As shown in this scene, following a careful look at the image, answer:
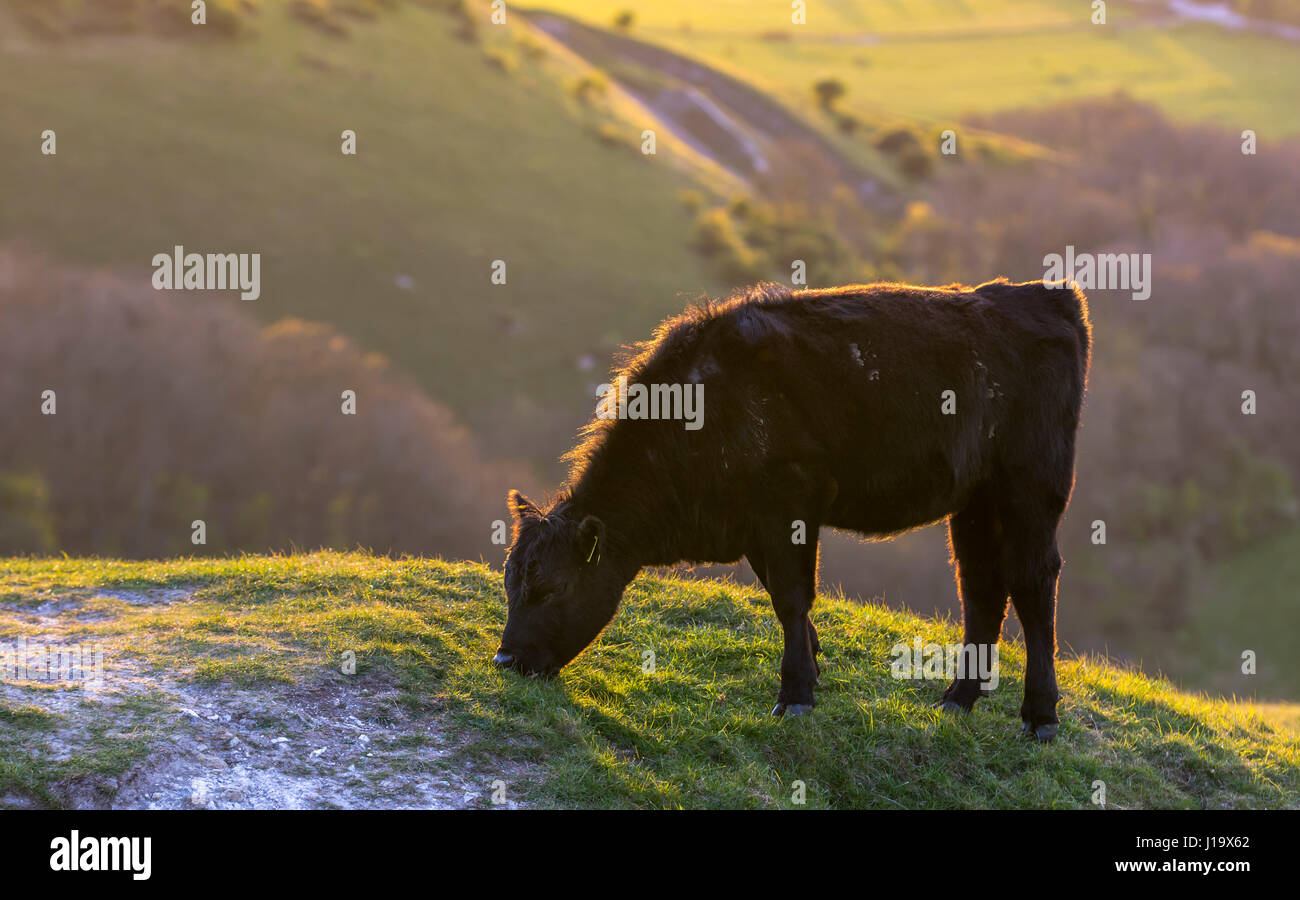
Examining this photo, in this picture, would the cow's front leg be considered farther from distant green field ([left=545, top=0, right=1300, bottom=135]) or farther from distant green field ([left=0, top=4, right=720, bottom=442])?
distant green field ([left=545, top=0, right=1300, bottom=135])

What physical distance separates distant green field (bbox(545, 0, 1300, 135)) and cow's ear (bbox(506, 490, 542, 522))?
441ft

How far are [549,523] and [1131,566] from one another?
70.6m

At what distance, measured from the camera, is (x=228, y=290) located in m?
68.3

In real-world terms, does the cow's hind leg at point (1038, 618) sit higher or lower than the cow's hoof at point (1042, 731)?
higher

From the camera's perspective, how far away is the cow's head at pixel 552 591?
8953mm

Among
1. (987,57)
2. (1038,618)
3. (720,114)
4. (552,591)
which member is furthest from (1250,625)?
(987,57)

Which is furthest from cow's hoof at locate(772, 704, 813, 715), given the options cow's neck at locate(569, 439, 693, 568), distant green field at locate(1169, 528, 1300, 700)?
distant green field at locate(1169, 528, 1300, 700)

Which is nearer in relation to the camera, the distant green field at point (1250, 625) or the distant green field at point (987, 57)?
the distant green field at point (1250, 625)

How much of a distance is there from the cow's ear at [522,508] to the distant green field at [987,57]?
13432 centimetres

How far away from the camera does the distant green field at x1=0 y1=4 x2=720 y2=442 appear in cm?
6938

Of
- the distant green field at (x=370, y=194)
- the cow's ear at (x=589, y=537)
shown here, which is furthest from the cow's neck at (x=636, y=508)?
the distant green field at (x=370, y=194)

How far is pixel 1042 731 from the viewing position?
30.6 feet

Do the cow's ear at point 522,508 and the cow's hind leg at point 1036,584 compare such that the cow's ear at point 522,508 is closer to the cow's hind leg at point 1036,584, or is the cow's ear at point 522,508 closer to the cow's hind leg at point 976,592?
the cow's hind leg at point 976,592

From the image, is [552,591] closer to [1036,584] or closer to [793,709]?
[793,709]
